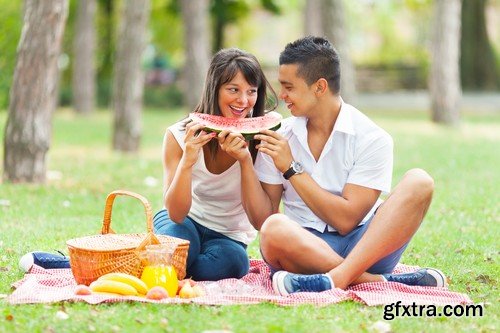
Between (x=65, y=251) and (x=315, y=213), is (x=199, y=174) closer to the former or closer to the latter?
(x=315, y=213)

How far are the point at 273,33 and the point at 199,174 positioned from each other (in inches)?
1767

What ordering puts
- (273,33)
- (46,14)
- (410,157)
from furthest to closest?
(273,33)
(410,157)
(46,14)

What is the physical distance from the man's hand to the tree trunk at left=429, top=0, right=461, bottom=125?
14.4 m

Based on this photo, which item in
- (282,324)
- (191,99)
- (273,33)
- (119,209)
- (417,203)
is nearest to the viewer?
(282,324)

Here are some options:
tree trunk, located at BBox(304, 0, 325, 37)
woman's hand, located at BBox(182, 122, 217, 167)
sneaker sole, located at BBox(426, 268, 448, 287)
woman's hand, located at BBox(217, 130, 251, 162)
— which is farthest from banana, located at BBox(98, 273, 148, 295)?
tree trunk, located at BBox(304, 0, 325, 37)

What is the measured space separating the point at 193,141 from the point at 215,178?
1.42ft

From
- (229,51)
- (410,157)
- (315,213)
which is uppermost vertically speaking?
(229,51)

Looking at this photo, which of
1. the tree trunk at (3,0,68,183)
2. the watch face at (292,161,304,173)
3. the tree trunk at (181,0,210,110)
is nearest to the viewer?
the watch face at (292,161,304,173)

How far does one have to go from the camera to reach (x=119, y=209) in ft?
29.5

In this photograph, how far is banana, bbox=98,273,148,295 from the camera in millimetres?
5145

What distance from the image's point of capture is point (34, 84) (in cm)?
996

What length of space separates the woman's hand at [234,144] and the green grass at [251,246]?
0.91 meters

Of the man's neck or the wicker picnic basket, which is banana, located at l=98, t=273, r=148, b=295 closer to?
the wicker picnic basket

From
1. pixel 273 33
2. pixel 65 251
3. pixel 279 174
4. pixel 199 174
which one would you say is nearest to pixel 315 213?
pixel 279 174
